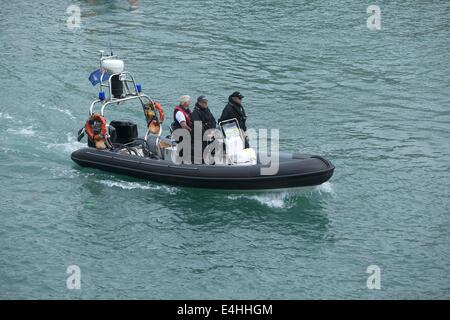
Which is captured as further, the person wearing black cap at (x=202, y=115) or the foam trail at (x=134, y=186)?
the foam trail at (x=134, y=186)

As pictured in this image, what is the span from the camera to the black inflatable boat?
1611 centimetres

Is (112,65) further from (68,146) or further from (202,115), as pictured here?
(68,146)

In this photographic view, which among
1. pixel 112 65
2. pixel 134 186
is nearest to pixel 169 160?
pixel 134 186

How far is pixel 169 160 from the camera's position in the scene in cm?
1733

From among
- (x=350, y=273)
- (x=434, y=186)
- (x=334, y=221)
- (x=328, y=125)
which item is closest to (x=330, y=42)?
(x=328, y=125)

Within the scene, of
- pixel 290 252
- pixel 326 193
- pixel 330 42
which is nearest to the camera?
pixel 290 252

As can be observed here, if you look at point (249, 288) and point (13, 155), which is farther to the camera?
point (13, 155)

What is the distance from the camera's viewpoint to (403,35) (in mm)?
28719

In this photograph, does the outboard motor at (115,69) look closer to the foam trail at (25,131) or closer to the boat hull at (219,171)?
the boat hull at (219,171)

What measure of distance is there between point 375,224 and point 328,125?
555 cm

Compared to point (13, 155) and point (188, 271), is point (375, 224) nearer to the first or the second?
point (188, 271)

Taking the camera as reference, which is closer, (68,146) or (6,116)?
(68,146)

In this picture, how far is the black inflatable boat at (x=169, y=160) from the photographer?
16109mm

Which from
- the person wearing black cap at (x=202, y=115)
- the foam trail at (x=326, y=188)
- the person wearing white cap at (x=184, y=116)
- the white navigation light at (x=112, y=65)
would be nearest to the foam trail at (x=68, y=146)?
the white navigation light at (x=112, y=65)
